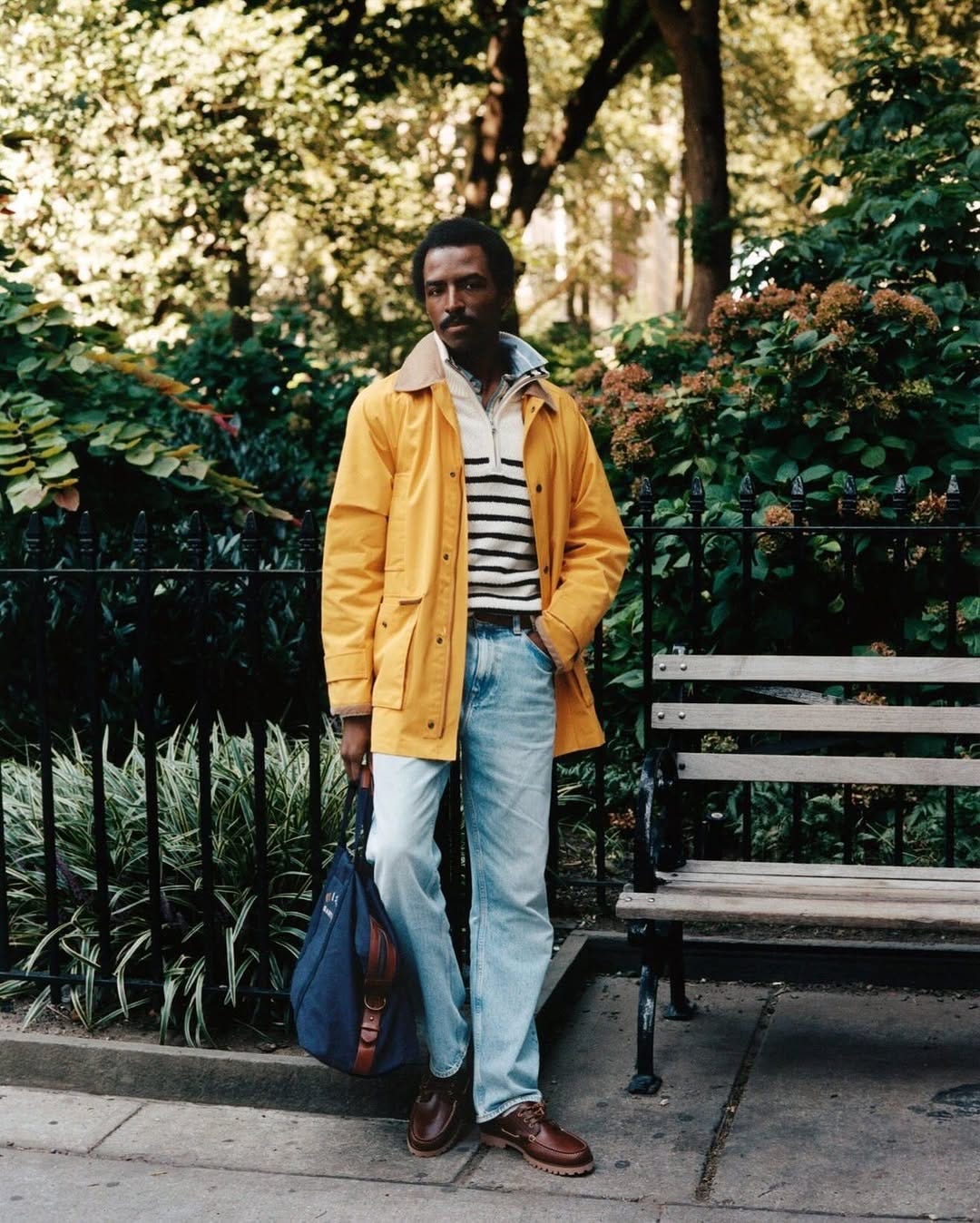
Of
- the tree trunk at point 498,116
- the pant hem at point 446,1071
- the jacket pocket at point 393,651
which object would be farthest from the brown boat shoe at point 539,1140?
the tree trunk at point 498,116

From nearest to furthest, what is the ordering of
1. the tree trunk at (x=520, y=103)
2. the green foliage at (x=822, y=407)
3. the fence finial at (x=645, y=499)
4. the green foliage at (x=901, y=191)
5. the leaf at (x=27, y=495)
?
the fence finial at (x=645, y=499) → the leaf at (x=27, y=495) → the green foliage at (x=822, y=407) → the green foliage at (x=901, y=191) → the tree trunk at (x=520, y=103)

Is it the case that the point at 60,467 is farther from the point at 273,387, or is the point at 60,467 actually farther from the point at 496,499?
the point at 273,387

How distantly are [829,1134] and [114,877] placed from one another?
2172 millimetres

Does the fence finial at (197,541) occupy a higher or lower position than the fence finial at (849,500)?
lower

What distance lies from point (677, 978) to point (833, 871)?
1.97 feet

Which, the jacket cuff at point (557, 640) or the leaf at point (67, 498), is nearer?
the jacket cuff at point (557, 640)

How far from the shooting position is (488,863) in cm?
371

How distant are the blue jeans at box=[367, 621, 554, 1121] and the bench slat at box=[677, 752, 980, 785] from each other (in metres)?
0.79

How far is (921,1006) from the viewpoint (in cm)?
454

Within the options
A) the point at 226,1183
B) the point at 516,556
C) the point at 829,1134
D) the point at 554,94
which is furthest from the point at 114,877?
the point at 554,94

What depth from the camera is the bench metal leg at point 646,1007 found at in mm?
3936

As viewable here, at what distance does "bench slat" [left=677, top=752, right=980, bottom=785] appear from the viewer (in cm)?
420

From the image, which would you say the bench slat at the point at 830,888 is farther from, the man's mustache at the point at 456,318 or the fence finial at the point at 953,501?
the man's mustache at the point at 456,318

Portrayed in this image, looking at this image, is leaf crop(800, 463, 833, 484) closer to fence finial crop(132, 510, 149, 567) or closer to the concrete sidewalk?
the concrete sidewalk
